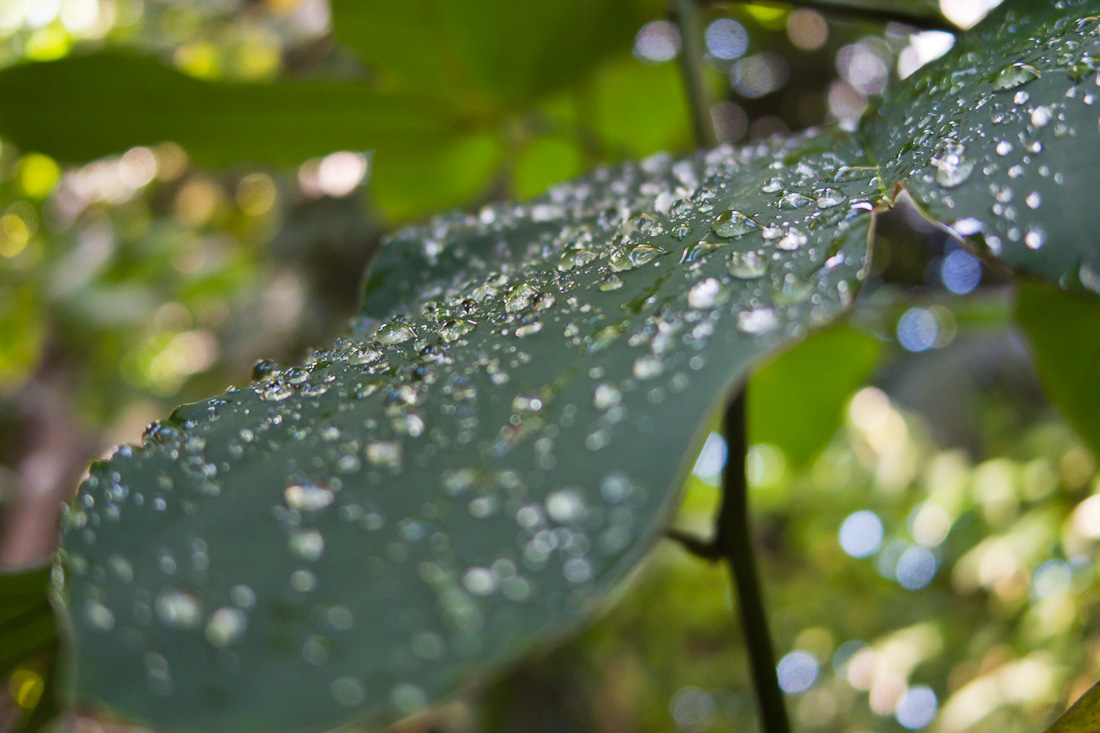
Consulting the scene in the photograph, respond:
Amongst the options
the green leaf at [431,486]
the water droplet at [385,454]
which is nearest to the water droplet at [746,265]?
the green leaf at [431,486]

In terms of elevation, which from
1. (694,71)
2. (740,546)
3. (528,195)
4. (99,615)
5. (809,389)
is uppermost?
(99,615)

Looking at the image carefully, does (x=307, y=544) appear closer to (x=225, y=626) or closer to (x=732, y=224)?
(x=225, y=626)

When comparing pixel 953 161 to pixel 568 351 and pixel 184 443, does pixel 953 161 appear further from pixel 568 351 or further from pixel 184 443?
pixel 184 443

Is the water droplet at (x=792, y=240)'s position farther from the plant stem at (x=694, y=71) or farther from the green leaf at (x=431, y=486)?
the plant stem at (x=694, y=71)

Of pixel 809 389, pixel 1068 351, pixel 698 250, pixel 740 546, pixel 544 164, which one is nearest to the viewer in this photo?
pixel 698 250

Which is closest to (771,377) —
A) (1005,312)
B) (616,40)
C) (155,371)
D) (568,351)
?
(1005,312)

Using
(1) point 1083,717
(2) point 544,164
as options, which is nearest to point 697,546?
(1) point 1083,717

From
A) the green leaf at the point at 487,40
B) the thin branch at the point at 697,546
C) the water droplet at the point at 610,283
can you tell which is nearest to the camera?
the water droplet at the point at 610,283
